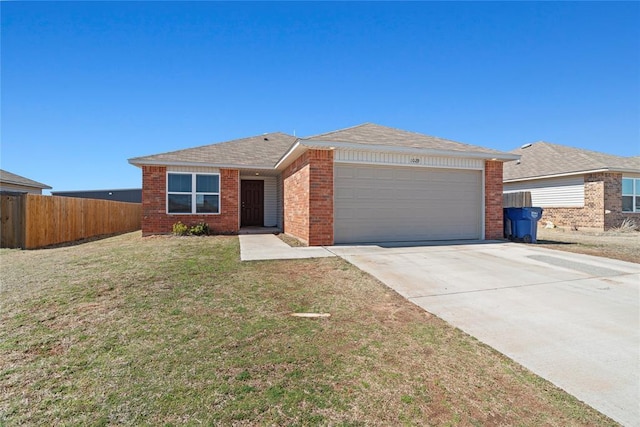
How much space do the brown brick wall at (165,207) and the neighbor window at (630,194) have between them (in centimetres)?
2014

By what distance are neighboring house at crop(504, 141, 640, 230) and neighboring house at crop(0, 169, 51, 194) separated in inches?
1201

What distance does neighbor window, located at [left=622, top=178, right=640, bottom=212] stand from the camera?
16.0 metres

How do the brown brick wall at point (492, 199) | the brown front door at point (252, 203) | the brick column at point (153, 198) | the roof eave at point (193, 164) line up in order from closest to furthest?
the brown brick wall at point (492, 199)
the roof eave at point (193, 164)
the brick column at point (153, 198)
the brown front door at point (252, 203)

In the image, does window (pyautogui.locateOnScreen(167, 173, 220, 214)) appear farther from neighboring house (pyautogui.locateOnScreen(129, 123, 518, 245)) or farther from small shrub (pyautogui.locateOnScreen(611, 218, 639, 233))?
small shrub (pyautogui.locateOnScreen(611, 218, 639, 233))

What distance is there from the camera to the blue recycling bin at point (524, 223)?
10484 mm

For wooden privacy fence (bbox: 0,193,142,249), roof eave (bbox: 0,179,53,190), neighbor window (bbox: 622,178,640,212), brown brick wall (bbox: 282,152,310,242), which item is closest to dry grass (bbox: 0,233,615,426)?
brown brick wall (bbox: 282,152,310,242)

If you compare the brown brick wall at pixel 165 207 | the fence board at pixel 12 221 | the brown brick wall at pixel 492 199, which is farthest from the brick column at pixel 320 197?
the fence board at pixel 12 221

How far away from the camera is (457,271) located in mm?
6137

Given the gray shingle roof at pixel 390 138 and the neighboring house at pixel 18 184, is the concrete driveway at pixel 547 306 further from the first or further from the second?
the neighboring house at pixel 18 184

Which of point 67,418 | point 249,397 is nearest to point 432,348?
point 249,397

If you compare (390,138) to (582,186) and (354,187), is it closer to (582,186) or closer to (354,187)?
(354,187)

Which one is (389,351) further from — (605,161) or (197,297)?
(605,161)

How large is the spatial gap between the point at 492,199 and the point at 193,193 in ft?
38.6

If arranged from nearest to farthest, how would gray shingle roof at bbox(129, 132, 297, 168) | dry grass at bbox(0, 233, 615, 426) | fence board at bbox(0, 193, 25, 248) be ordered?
dry grass at bbox(0, 233, 615, 426)
fence board at bbox(0, 193, 25, 248)
gray shingle roof at bbox(129, 132, 297, 168)
